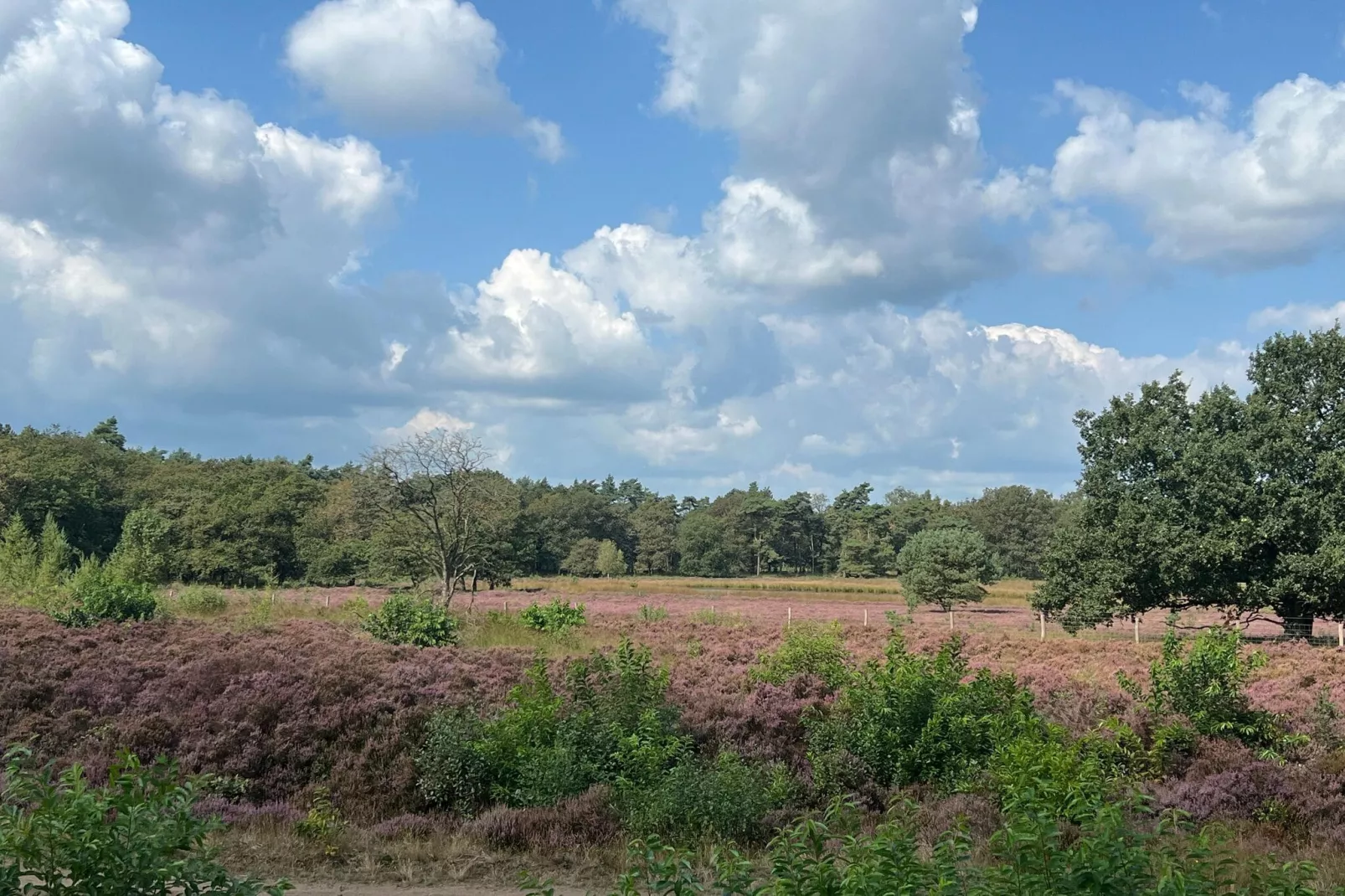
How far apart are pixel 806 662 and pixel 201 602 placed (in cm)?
1993

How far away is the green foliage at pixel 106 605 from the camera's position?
19422mm

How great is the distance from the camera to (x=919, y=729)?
11.9m

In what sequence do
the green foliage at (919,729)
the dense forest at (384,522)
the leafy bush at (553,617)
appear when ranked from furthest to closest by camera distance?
the dense forest at (384,522) → the leafy bush at (553,617) → the green foliage at (919,729)

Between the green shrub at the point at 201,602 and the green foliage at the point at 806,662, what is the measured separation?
1729 centimetres

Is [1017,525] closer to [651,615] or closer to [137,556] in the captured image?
[651,615]

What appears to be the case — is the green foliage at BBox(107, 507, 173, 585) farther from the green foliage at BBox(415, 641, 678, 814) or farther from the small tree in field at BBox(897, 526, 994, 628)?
the small tree in field at BBox(897, 526, 994, 628)

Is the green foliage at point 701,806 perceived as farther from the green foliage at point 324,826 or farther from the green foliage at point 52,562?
the green foliage at point 52,562

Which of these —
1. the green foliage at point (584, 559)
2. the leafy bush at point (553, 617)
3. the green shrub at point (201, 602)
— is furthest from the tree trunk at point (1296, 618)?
Answer: the green foliage at point (584, 559)

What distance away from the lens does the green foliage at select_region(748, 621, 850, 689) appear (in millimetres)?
15609

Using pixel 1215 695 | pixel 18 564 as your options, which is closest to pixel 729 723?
pixel 1215 695

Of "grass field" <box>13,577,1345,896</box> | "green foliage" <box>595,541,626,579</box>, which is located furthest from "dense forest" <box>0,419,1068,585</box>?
"grass field" <box>13,577,1345,896</box>

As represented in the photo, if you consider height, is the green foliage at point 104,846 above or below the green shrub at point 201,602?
above

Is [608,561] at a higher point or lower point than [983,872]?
higher

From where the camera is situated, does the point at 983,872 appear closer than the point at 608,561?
Yes
